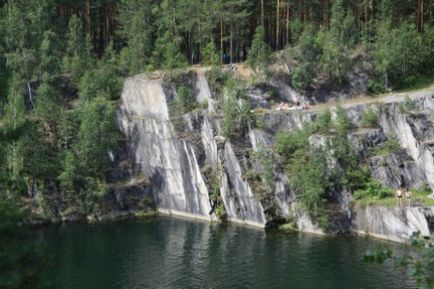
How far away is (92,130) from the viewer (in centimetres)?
5959

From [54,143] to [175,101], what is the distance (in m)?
13.3

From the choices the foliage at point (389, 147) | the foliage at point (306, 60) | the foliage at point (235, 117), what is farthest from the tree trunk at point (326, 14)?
the foliage at point (389, 147)

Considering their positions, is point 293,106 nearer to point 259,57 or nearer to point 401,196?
point 259,57

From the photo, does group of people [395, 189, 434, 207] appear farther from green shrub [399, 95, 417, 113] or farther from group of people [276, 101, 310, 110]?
group of people [276, 101, 310, 110]

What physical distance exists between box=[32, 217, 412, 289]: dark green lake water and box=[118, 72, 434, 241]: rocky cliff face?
7.41 ft

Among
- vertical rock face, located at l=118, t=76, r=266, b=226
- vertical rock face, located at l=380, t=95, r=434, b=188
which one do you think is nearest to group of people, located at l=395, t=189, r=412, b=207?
vertical rock face, located at l=380, t=95, r=434, b=188

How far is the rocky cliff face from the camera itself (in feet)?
159

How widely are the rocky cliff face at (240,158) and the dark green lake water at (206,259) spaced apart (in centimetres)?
226

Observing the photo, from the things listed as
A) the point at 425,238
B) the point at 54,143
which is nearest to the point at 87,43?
the point at 54,143

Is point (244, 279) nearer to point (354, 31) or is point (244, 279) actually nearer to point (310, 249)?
point (310, 249)

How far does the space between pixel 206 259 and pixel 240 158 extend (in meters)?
14.0

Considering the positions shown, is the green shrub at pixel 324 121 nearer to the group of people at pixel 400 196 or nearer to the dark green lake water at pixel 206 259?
the group of people at pixel 400 196

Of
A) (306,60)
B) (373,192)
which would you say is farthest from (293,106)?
(373,192)

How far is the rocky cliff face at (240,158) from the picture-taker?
48594 millimetres
